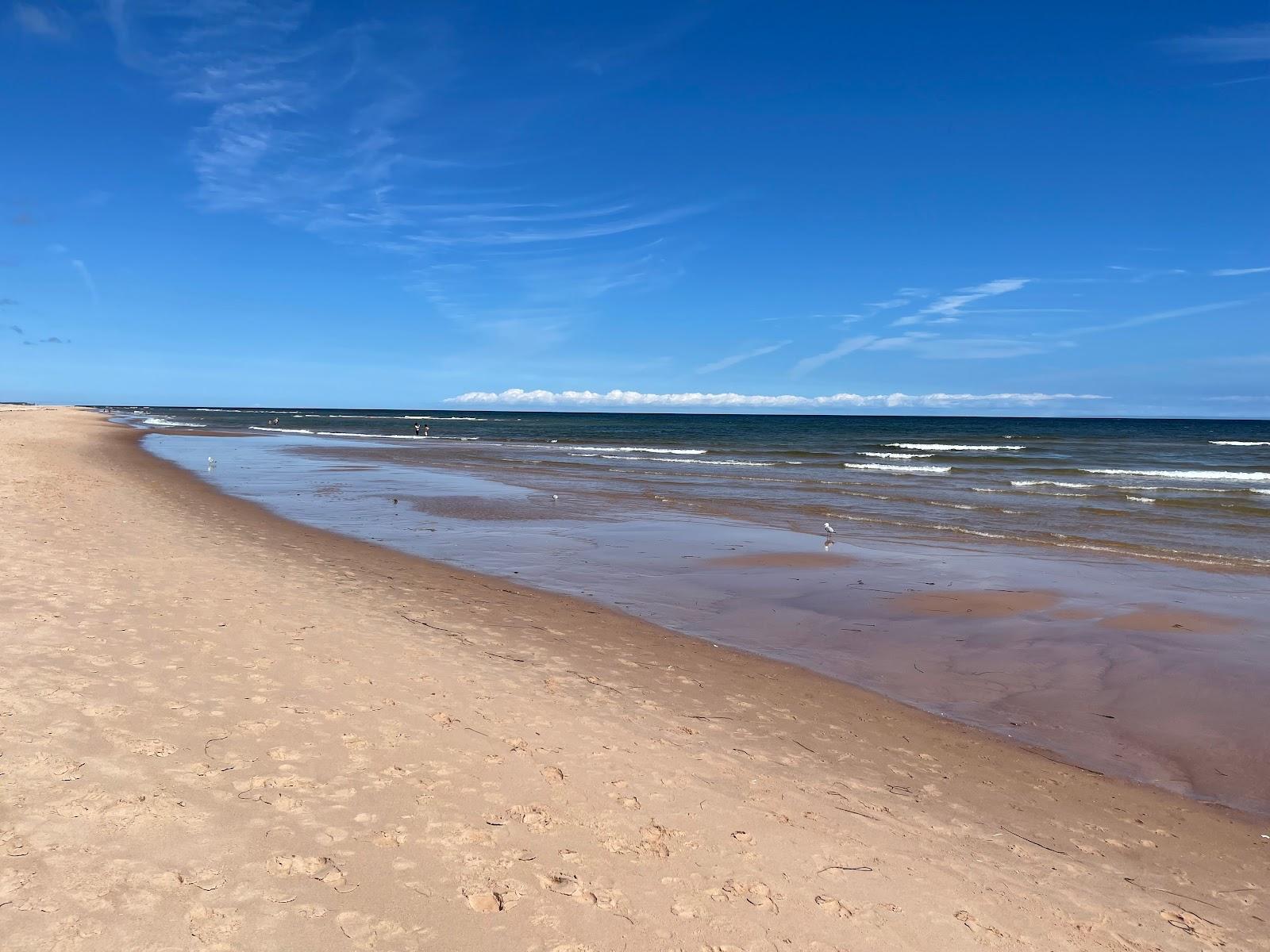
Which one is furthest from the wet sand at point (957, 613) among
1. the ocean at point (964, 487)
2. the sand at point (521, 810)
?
the ocean at point (964, 487)

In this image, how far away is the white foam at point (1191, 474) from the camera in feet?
107

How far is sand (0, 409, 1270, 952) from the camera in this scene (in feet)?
11.9

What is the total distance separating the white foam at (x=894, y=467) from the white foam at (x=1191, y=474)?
653 cm

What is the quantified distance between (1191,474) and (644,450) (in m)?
31.0

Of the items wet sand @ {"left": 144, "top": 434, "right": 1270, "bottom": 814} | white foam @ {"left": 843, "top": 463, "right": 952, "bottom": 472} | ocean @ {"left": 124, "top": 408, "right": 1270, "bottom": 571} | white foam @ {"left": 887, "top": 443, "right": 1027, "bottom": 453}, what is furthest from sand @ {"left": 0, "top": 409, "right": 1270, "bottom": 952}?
white foam @ {"left": 887, "top": 443, "right": 1027, "bottom": 453}

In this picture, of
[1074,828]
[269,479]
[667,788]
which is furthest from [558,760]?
[269,479]

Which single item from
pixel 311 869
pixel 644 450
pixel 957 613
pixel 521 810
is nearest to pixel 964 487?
pixel 957 613

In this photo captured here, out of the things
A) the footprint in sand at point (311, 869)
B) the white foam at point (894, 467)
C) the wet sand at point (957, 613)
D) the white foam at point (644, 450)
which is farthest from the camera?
the white foam at point (644, 450)

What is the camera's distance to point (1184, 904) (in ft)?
14.0

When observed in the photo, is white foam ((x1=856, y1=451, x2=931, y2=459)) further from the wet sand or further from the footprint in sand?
the footprint in sand

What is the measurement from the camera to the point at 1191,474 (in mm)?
34688

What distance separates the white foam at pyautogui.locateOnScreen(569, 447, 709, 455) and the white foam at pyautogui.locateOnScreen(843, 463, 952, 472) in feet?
40.8

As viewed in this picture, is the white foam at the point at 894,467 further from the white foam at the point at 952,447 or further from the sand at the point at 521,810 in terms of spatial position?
the sand at the point at 521,810

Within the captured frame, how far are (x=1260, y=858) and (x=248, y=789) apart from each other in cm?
630
